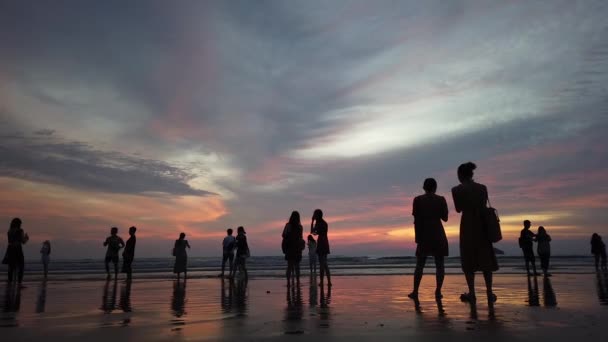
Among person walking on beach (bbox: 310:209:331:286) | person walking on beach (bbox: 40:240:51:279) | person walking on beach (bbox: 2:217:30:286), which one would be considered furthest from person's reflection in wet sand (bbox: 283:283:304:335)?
person walking on beach (bbox: 40:240:51:279)

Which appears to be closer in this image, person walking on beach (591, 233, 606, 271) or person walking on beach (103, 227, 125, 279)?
person walking on beach (103, 227, 125, 279)

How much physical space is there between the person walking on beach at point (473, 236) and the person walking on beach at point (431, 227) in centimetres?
106

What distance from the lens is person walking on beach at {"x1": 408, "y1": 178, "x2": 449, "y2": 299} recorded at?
8.25 metres

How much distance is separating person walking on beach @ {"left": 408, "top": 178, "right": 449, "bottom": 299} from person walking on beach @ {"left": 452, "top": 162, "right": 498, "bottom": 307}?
1062 millimetres

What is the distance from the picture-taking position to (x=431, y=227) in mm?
8320

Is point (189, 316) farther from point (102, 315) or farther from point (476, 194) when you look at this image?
point (476, 194)

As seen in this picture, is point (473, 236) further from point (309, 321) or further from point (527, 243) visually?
point (527, 243)

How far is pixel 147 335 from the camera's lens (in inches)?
194

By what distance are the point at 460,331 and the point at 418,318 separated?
1180 millimetres

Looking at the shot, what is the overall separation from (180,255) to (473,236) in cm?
1531

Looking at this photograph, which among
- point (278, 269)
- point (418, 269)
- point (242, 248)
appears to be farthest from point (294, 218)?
point (278, 269)

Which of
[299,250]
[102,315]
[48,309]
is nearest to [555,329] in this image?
[102,315]

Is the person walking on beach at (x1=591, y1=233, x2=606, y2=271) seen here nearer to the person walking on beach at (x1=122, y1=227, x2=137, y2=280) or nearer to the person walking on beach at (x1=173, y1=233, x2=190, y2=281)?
the person walking on beach at (x1=173, y1=233, x2=190, y2=281)

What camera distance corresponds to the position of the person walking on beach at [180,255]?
62.8 feet
